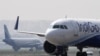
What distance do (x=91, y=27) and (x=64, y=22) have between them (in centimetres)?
307

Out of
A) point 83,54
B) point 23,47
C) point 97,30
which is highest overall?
point 97,30

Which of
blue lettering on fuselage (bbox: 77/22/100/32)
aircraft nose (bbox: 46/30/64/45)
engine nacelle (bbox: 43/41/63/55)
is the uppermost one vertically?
blue lettering on fuselage (bbox: 77/22/100/32)

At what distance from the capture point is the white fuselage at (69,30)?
35344mm

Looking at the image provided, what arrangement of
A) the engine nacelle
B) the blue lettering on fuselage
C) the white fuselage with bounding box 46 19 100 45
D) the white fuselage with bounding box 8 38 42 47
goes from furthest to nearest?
1. the white fuselage with bounding box 8 38 42 47
2. the engine nacelle
3. the blue lettering on fuselage
4. the white fuselage with bounding box 46 19 100 45

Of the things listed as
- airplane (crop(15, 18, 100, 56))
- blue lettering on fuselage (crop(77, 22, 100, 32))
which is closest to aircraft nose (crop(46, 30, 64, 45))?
airplane (crop(15, 18, 100, 56))

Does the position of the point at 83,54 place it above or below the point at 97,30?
below

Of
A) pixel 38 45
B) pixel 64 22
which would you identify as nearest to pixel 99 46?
pixel 64 22

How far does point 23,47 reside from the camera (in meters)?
119

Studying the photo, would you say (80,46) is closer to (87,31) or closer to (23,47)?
(87,31)

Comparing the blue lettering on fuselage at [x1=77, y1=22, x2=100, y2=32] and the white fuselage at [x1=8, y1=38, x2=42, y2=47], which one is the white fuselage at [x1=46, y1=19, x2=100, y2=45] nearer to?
the blue lettering on fuselage at [x1=77, y1=22, x2=100, y2=32]

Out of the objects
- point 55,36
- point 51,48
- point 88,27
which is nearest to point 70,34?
point 55,36

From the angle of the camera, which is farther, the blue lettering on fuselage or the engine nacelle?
the engine nacelle

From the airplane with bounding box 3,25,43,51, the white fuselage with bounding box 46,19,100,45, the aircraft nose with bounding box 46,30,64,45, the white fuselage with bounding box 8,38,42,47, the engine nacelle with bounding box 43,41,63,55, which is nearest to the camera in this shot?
the aircraft nose with bounding box 46,30,64,45

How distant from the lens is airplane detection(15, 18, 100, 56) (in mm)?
35566
